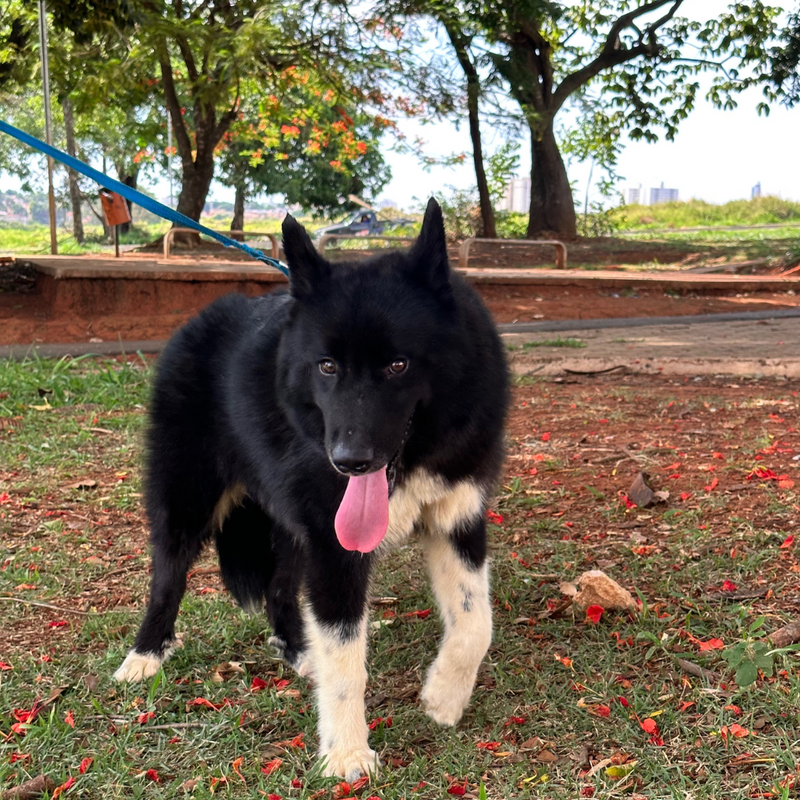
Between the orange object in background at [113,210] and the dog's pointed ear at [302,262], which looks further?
the orange object in background at [113,210]

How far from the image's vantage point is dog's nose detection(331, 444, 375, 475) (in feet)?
6.92

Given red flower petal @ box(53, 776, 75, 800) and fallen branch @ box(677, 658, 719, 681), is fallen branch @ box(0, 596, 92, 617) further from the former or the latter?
fallen branch @ box(677, 658, 719, 681)

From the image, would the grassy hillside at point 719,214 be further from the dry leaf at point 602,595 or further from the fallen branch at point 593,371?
the dry leaf at point 602,595

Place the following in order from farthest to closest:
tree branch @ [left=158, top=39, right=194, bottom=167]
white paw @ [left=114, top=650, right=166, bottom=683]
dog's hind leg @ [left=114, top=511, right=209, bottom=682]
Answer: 1. tree branch @ [left=158, top=39, right=194, bottom=167]
2. dog's hind leg @ [left=114, top=511, right=209, bottom=682]
3. white paw @ [left=114, top=650, right=166, bottom=683]

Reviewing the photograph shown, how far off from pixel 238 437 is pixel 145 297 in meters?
8.39

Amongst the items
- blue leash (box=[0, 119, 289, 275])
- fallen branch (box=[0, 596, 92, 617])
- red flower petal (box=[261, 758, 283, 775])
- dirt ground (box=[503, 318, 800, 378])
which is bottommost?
red flower petal (box=[261, 758, 283, 775])

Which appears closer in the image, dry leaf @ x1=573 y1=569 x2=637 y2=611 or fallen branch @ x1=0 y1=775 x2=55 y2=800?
fallen branch @ x1=0 y1=775 x2=55 y2=800

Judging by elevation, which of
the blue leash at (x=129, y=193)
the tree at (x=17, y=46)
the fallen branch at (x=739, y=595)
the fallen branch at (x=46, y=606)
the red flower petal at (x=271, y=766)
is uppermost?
the tree at (x=17, y=46)

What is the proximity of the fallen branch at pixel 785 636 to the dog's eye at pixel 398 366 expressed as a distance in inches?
57.4

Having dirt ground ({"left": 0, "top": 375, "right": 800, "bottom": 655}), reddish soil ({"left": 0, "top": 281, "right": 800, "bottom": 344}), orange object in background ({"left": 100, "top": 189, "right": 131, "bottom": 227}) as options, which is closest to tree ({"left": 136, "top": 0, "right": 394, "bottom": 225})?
orange object in background ({"left": 100, "top": 189, "right": 131, "bottom": 227})

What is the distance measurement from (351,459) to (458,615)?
2.44 feet

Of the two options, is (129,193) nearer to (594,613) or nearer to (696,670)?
(594,613)

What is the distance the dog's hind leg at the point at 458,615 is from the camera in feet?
8.25

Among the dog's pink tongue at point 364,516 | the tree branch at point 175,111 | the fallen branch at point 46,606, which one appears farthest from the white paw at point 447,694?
the tree branch at point 175,111
